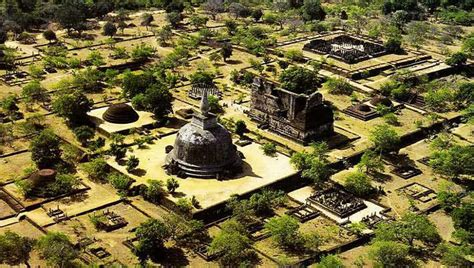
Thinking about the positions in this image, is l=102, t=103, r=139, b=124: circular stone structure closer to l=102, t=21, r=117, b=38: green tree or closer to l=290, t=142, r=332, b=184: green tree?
l=290, t=142, r=332, b=184: green tree

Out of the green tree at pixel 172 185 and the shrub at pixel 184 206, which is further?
the green tree at pixel 172 185

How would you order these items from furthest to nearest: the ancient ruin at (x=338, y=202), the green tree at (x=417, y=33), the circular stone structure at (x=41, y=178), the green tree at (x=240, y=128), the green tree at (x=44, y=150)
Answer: the green tree at (x=417, y=33) < the green tree at (x=240, y=128) < the green tree at (x=44, y=150) < the circular stone structure at (x=41, y=178) < the ancient ruin at (x=338, y=202)

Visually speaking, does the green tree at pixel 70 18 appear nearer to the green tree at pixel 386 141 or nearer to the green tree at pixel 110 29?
the green tree at pixel 110 29

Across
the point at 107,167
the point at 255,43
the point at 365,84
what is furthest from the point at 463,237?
the point at 255,43

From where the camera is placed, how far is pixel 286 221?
5216 centimetres

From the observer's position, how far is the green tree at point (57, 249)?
4616 centimetres

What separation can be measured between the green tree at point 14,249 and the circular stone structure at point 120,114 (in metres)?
27.4

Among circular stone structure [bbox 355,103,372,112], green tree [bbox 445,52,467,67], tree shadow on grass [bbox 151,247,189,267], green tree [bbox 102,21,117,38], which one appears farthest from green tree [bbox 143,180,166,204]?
green tree [bbox 445,52,467,67]

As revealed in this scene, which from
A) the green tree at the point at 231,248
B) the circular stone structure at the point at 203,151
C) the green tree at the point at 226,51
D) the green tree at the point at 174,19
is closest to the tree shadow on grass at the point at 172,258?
the green tree at the point at 231,248

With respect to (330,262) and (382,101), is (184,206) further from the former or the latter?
(382,101)

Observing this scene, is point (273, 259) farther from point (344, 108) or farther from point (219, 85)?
point (219, 85)

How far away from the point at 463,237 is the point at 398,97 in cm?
3770

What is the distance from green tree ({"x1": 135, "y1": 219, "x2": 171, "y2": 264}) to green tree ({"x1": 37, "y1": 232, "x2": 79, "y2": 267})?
15.4ft

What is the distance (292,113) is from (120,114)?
19341 mm
